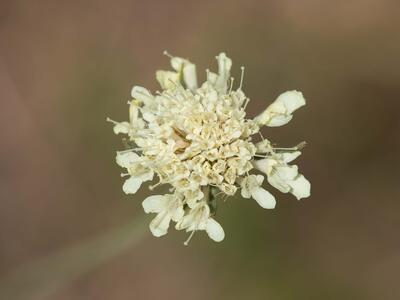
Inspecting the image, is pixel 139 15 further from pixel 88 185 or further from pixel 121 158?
pixel 121 158

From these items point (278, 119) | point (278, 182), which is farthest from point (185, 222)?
point (278, 119)

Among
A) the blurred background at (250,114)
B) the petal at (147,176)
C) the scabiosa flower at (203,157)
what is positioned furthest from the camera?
the blurred background at (250,114)

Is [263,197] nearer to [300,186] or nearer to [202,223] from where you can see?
[300,186]

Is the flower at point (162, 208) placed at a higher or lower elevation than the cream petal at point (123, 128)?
lower

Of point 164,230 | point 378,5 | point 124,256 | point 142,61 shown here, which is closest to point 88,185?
point 124,256

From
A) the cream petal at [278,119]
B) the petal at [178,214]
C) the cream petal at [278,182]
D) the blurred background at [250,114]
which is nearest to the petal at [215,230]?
the petal at [178,214]

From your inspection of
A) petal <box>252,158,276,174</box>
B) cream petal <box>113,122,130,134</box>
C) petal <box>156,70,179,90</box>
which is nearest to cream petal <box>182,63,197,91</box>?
petal <box>156,70,179,90</box>

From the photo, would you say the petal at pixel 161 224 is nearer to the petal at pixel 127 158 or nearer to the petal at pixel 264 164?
the petal at pixel 127 158
